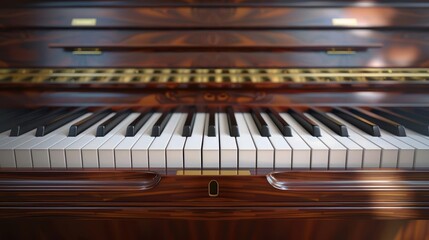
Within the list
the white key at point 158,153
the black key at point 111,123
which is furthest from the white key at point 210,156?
the black key at point 111,123

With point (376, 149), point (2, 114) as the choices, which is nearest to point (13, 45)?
point (2, 114)

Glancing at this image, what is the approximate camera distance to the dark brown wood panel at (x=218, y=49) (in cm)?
112

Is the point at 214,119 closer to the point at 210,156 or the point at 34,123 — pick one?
the point at 210,156

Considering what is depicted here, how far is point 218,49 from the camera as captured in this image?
3.77ft

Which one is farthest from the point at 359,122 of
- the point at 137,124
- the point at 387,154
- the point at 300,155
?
the point at 137,124

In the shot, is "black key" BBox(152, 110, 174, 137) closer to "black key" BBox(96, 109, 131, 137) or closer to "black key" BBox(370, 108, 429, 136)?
"black key" BBox(96, 109, 131, 137)

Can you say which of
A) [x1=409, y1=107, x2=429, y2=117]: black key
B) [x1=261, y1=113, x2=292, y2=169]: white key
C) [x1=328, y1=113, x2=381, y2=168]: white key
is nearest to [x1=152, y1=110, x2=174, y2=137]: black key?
[x1=261, y1=113, x2=292, y2=169]: white key

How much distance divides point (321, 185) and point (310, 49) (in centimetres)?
58

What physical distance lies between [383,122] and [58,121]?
3.39 feet

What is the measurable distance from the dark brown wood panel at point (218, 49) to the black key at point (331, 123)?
0.63ft

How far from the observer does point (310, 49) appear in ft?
3.75

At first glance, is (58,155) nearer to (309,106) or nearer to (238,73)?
(238,73)

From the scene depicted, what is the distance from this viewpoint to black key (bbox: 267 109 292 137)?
0.86 metres

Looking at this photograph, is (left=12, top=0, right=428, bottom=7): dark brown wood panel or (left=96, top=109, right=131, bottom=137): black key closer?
(left=96, top=109, right=131, bottom=137): black key
